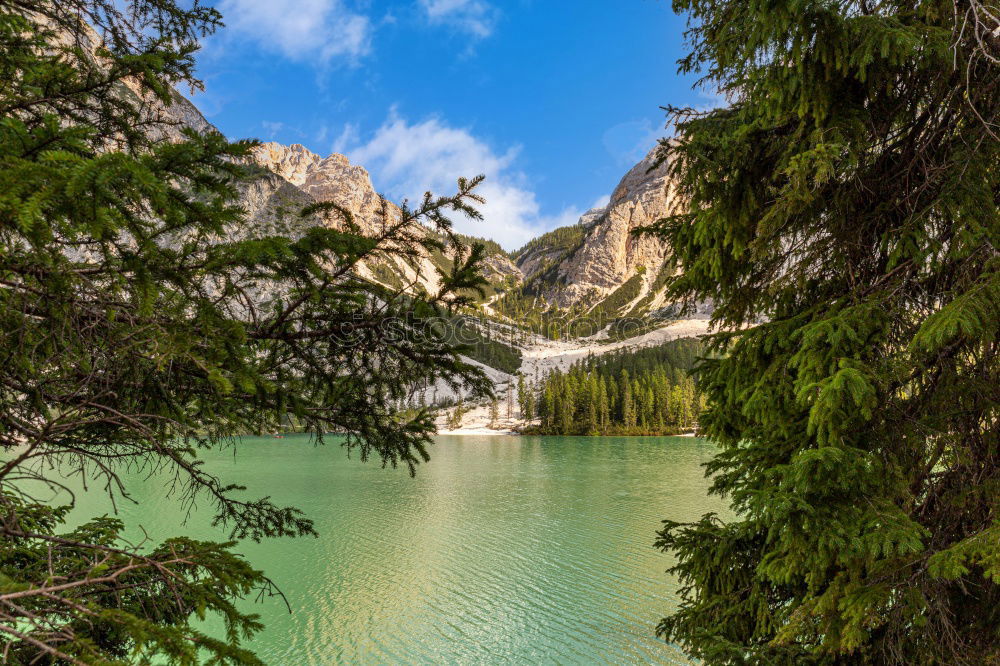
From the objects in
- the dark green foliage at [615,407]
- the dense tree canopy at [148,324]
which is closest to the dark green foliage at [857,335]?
the dense tree canopy at [148,324]

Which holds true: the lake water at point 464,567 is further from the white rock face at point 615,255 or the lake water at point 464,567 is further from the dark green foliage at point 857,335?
the white rock face at point 615,255

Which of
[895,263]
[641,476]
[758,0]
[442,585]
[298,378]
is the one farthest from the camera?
[641,476]

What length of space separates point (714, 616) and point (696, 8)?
4.74m

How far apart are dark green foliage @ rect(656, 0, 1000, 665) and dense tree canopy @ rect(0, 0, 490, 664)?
6.60 feet

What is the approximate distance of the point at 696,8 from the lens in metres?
3.97

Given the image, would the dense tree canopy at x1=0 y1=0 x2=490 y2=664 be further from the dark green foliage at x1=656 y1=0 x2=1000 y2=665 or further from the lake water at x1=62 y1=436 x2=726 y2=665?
the lake water at x1=62 y1=436 x2=726 y2=665

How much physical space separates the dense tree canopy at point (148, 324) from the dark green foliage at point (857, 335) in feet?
6.60

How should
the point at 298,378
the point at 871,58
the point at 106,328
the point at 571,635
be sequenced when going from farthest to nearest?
the point at 571,635 → the point at 298,378 → the point at 871,58 → the point at 106,328

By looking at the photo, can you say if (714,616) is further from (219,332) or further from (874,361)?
(219,332)

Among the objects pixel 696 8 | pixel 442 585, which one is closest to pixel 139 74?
pixel 696 8

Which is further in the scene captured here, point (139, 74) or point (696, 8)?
point (696, 8)

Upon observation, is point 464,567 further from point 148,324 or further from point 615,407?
point 615,407

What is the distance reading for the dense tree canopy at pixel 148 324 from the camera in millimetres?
1566

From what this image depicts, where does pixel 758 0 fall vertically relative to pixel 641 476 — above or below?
above
